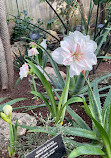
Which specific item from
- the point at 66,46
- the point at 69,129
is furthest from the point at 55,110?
the point at 66,46

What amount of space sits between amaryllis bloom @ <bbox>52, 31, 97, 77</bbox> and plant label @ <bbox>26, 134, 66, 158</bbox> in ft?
1.27

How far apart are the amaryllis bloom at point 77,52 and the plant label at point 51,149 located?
1.27 feet

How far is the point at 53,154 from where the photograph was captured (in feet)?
3.15

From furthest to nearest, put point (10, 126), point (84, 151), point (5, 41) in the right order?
point (5, 41)
point (10, 126)
point (84, 151)

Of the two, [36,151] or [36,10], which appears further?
[36,10]

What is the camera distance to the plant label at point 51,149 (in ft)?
2.91

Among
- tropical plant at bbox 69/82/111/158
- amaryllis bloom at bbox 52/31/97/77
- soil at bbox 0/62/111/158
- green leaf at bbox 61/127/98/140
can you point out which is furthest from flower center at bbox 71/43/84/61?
soil at bbox 0/62/111/158

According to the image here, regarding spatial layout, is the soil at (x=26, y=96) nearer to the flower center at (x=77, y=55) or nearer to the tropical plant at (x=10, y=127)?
the tropical plant at (x=10, y=127)

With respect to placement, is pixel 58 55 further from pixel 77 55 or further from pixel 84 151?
pixel 84 151

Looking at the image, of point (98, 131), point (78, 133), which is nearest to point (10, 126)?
point (78, 133)

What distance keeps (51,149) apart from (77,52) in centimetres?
54

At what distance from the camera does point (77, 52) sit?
3.05 feet

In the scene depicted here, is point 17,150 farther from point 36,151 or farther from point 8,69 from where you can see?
point 8,69

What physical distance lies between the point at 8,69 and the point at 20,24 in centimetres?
180
